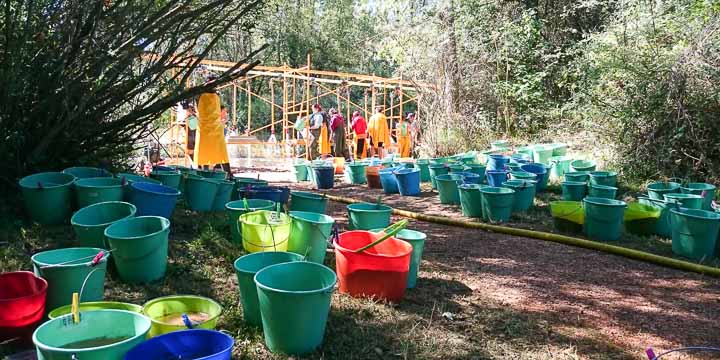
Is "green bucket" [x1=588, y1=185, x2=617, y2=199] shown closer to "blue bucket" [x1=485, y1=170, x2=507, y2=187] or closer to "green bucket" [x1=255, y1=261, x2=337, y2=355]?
"blue bucket" [x1=485, y1=170, x2=507, y2=187]

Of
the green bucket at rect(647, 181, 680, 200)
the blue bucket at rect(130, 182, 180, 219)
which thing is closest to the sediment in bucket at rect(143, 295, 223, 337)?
the blue bucket at rect(130, 182, 180, 219)

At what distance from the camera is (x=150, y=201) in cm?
420

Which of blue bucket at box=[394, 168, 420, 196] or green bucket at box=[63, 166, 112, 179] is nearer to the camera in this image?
A: green bucket at box=[63, 166, 112, 179]

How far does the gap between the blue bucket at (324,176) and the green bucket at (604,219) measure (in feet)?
13.7

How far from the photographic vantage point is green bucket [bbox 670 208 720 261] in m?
4.50

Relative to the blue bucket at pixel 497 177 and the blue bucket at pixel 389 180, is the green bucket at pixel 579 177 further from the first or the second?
the blue bucket at pixel 389 180

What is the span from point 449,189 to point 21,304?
5219 millimetres

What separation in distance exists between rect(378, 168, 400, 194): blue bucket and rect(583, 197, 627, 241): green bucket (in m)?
3.17

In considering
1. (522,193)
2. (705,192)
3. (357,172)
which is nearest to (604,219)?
(522,193)

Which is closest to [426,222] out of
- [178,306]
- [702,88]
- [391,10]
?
[178,306]

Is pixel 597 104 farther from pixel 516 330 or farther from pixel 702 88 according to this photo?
pixel 516 330

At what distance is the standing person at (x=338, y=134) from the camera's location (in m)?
11.8

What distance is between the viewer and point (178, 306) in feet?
8.85

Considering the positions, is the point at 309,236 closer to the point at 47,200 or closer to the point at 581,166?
the point at 47,200
